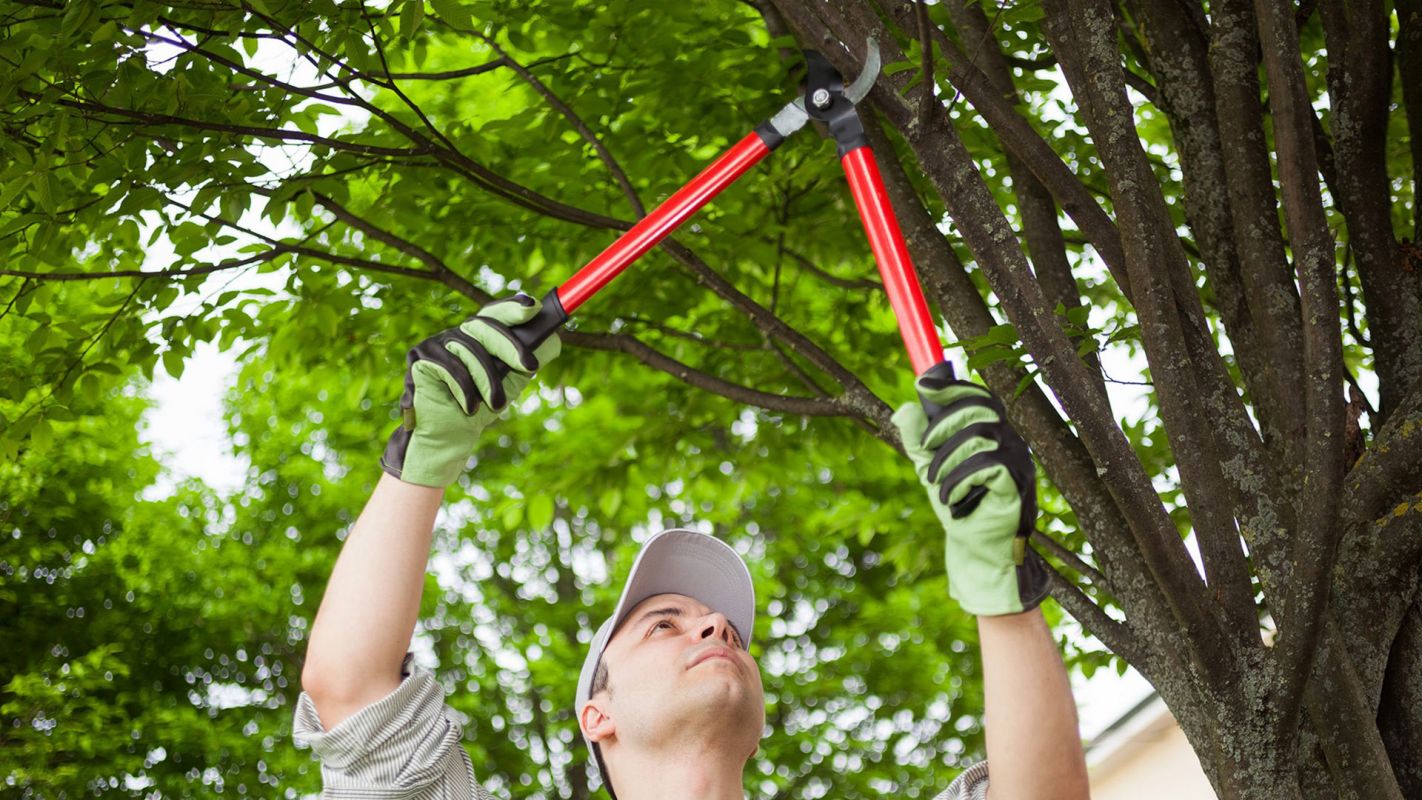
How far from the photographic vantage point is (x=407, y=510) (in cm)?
232

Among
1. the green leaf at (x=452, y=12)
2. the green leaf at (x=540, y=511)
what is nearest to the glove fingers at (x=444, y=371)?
the green leaf at (x=452, y=12)

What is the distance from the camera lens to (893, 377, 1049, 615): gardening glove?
1848 mm

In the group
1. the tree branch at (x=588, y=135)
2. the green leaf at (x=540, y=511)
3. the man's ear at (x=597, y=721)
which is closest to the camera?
the man's ear at (x=597, y=721)

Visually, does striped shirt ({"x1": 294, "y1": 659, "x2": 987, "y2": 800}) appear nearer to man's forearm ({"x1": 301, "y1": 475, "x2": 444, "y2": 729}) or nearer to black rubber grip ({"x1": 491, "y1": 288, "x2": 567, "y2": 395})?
man's forearm ({"x1": 301, "y1": 475, "x2": 444, "y2": 729})

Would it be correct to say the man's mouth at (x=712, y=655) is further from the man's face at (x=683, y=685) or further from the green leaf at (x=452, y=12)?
the green leaf at (x=452, y=12)

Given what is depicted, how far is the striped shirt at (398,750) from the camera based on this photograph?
2.28 meters

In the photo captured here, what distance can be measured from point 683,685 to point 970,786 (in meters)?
0.61

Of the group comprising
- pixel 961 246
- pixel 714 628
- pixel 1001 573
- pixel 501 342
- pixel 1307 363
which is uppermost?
pixel 961 246

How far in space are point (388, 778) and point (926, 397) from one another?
3.80 feet

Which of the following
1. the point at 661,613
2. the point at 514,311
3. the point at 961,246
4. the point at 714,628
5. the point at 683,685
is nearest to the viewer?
the point at 514,311

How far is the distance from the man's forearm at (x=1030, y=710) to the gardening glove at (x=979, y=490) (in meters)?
0.05

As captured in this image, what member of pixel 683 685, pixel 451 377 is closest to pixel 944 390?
pixel 451 377

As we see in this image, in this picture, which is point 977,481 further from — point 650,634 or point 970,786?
point 650,634

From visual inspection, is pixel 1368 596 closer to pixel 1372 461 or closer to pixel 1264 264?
pixel 1372 461
